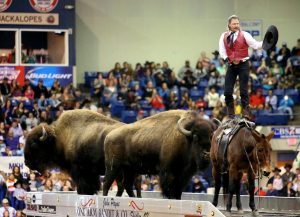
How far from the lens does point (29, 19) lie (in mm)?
42344

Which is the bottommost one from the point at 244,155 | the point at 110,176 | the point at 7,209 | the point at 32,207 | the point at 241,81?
the point at 7,209

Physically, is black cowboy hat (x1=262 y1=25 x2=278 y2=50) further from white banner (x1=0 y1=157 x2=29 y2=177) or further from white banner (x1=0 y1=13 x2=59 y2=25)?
white banner (x1=0 y1=13 x2=59 y2=25)

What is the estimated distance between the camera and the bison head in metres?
19.4

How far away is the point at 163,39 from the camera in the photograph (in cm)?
4641

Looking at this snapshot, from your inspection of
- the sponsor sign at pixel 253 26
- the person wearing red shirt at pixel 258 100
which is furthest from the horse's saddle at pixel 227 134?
the sponsor sign at pixel 253 26

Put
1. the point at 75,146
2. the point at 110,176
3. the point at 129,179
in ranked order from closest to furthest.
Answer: the point at 110,176, the point at 129,179, the point at 75,146

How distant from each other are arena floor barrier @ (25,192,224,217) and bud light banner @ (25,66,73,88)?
24.1 meters

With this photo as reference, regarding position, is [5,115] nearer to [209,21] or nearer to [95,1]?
[95,1]

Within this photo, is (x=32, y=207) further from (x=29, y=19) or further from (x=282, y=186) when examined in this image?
(x=29, y=19)

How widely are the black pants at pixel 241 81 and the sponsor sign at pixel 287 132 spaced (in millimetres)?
21093

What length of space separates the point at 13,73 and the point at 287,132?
11947 mm

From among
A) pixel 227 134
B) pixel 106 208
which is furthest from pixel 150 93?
pixel 106 208

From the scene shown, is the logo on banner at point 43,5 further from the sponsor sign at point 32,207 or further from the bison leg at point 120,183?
the sponsor sign at point 32,207

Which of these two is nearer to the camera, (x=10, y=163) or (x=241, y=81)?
(x=241, y=81)
